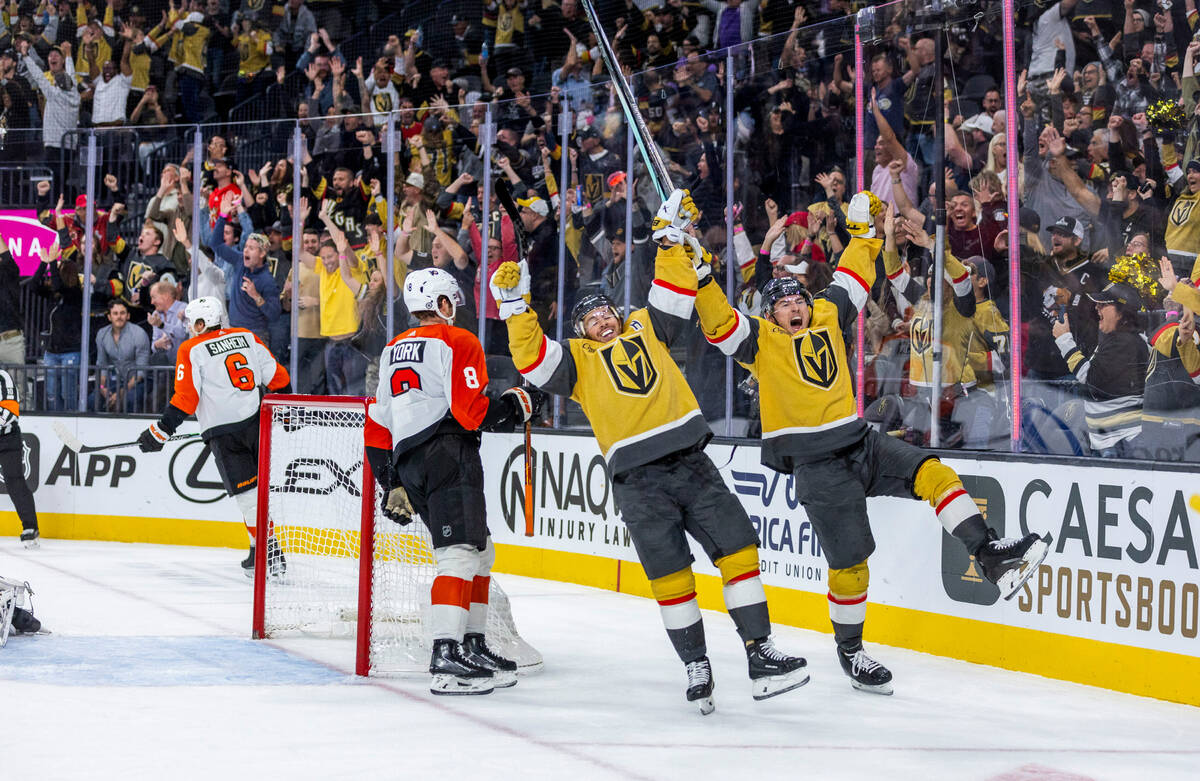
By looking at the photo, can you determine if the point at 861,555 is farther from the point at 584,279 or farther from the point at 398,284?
the point at 398,284

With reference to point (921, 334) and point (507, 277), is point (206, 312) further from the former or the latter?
point (921, 334)

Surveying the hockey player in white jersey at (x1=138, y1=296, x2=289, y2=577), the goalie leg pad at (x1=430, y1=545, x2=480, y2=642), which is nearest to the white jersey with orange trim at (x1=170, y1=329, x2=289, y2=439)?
the hockey player in white jersey at (x1=138, y1=296, x2=289, y2=577)

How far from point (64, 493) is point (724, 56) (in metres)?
5.58

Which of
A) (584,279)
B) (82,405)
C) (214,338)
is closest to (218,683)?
(214,338)

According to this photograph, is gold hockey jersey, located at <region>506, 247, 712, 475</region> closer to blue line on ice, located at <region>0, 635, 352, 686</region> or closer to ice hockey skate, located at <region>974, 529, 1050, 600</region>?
ice hockey skate, located at <region>974, 529, 1050, 600</region>

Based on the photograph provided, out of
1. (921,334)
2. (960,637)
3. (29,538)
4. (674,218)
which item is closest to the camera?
(674,218)

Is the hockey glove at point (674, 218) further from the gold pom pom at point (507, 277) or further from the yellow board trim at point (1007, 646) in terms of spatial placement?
the yellow board trim at point (1007, 646)

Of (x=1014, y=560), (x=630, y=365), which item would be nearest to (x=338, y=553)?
(x=630, y=365)

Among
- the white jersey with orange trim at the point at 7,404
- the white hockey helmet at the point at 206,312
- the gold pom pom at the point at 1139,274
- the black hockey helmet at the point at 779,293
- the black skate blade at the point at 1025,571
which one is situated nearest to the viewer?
the black skate blade at the point at 1025,571

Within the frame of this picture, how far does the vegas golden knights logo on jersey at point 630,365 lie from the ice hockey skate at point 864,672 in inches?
44.9

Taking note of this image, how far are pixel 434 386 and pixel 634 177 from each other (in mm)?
3696

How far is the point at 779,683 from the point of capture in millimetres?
3885

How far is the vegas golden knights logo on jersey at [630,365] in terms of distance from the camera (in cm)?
410

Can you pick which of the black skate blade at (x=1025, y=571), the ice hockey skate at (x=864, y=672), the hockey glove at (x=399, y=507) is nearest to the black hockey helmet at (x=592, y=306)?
the hockey glove at (x=399, y=507)
